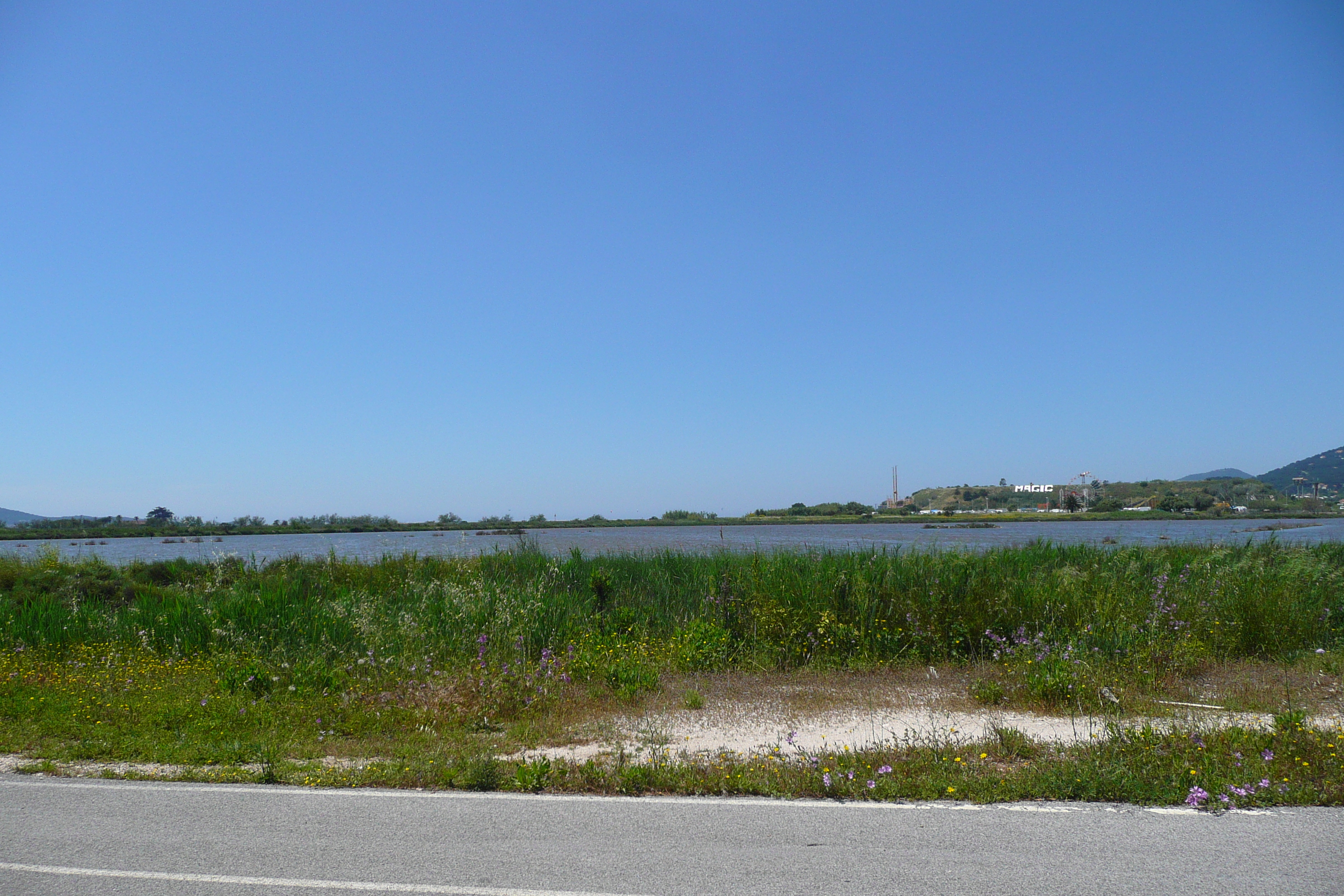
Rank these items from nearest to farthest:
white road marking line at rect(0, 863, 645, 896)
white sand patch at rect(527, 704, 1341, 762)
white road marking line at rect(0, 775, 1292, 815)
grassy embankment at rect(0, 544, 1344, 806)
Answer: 1. white road marking line at rect(0, 863, 645, 896)
2. white road marking line at rect(0, 775, 1292, 815)
3. grassy embankment at rect(0, 544, 1344, 806)
4. white sand patch at rect(527, 704, 1341, 762)

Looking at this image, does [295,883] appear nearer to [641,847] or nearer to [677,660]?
[641,847]

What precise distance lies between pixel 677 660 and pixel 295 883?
6.91 m

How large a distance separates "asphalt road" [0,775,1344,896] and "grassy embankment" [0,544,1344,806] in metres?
0.42

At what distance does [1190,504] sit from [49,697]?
111 metres

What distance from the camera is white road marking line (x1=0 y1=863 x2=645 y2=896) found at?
4039mm

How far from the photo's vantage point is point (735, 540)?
47.8 m

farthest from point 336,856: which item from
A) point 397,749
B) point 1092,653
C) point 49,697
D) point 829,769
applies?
point 1092,653

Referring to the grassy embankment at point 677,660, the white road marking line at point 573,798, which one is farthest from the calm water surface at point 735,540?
the white road marking line at point 573,798

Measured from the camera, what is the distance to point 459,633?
37.1 feet

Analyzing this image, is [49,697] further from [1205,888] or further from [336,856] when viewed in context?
[1205,888]

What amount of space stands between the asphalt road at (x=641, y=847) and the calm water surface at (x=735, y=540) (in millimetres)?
11344

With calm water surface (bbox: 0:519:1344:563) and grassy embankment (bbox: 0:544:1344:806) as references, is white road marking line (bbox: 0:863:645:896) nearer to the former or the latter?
grassy embankment (bbox: 0:544:1344:806)

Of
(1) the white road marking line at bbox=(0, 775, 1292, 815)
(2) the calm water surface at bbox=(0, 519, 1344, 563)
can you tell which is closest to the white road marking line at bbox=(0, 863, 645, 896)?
(1) the white road marking line at bbox=(0, 775, 1292, 815)

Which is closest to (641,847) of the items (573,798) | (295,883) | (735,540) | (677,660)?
(573,798)
